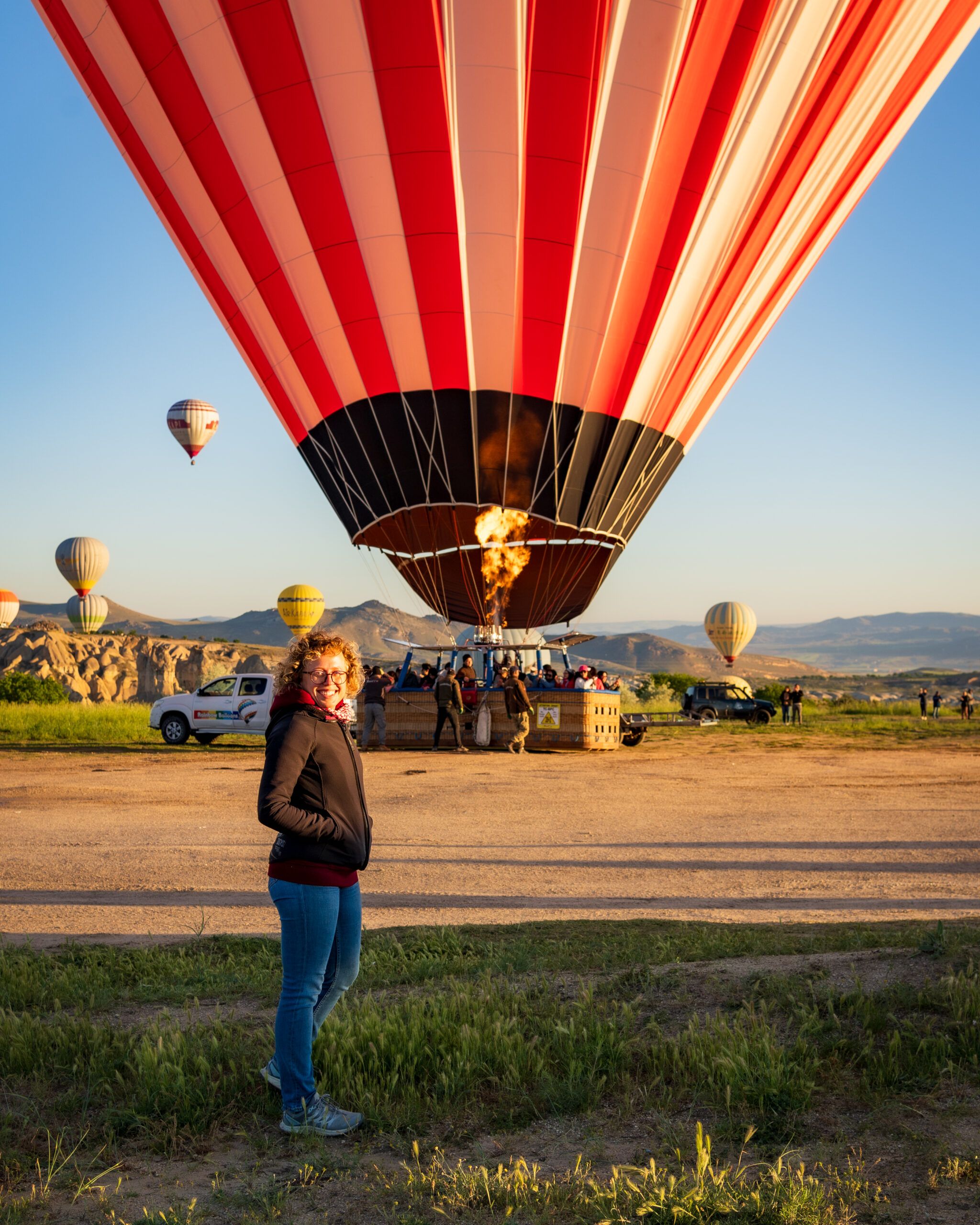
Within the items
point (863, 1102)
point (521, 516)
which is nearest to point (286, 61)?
point (521, 516)

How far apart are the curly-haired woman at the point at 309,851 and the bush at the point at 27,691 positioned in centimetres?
3408

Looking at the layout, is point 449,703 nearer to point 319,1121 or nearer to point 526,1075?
point 526,1075

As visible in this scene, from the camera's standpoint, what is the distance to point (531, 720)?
22422 mm

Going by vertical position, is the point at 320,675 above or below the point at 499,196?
below

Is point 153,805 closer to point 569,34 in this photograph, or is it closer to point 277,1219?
point 277,1219

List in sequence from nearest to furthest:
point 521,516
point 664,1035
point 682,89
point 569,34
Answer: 1. point 664,1035
2. point 569,34
3. point 682,89
4. point 521,516

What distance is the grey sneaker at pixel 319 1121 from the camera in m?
4.02

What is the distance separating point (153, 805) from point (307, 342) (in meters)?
8.93

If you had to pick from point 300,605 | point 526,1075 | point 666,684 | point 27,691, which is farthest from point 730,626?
point 526,1075

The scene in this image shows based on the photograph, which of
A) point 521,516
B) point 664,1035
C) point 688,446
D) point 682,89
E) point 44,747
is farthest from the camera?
point 44,747

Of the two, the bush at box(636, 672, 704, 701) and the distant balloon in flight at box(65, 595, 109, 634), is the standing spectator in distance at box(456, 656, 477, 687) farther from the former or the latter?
the distant balloon in flight at box(65, 595, 109, 634)

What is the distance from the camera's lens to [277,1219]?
3.38 metres

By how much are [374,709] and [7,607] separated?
59199 millimetres

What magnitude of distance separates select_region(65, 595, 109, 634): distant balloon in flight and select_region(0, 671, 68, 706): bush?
3751 centimetres
